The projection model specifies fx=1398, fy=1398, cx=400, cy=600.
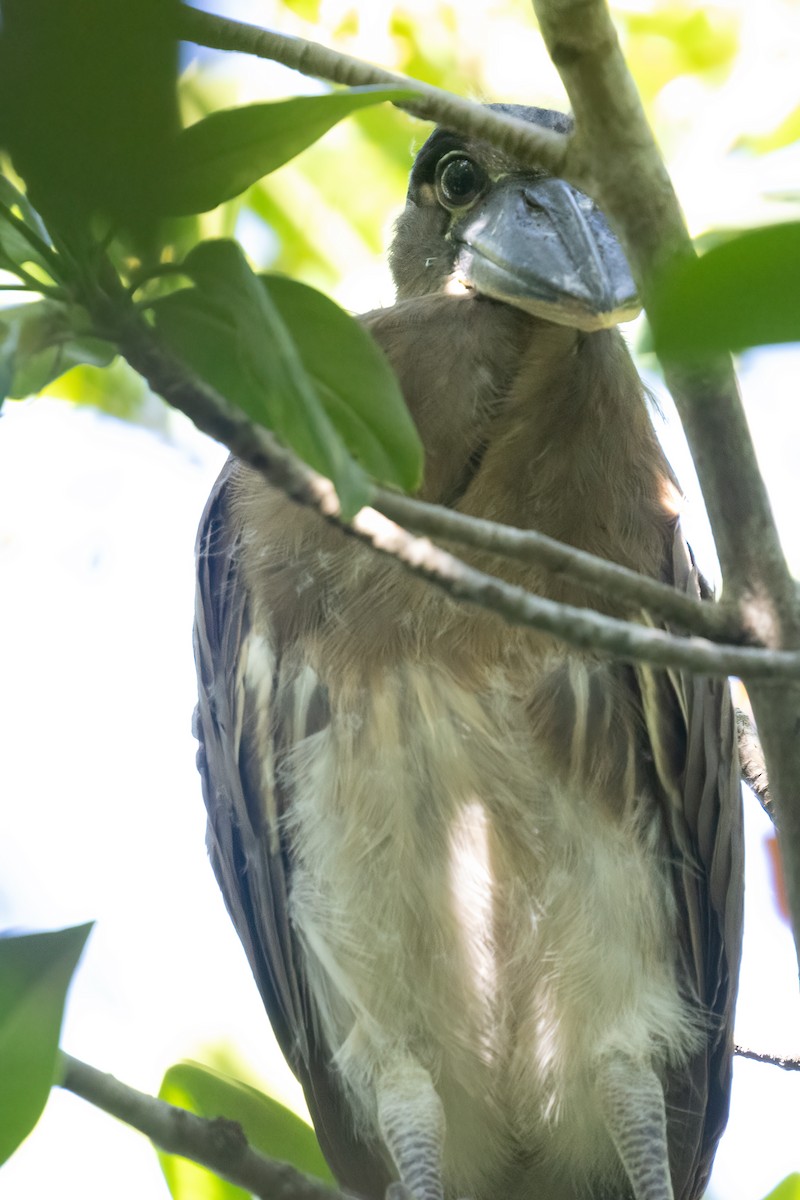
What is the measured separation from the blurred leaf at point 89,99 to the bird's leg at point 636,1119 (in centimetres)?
247

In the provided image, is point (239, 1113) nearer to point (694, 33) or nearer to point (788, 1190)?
point (788, 1190)

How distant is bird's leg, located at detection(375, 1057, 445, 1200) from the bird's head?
170cm

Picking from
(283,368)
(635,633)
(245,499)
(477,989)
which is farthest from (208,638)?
(283,368)

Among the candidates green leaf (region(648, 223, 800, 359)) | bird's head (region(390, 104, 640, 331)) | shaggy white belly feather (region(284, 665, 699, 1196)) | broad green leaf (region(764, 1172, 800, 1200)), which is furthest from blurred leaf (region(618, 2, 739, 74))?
green leaf (region(648, 223, 800, 359))

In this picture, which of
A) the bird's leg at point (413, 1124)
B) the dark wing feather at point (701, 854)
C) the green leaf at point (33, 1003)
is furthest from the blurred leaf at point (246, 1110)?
the green leaf at point (33, 1003)

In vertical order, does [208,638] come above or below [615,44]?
below

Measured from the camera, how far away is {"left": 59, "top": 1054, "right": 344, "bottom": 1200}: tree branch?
5.95ft

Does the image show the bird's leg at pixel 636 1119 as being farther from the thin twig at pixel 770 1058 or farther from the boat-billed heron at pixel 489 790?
the thin twig at pixel 770 1058

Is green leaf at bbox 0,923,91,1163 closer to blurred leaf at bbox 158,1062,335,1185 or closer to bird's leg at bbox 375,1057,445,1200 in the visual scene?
blurred leaf at bbox 158,1062,335,1185

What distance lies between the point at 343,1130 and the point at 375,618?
4.55 feet

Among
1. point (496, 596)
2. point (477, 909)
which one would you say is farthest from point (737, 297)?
point (477, 909)

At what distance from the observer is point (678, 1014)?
124 inches

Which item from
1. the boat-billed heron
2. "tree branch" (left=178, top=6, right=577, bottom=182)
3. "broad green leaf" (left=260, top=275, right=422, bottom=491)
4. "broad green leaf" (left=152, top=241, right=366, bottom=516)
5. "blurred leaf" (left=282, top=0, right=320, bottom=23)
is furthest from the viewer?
"blurred leaf" (left=282, top=0, right=320, bottom=23)

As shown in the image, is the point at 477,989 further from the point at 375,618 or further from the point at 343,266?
the point at 343,266
